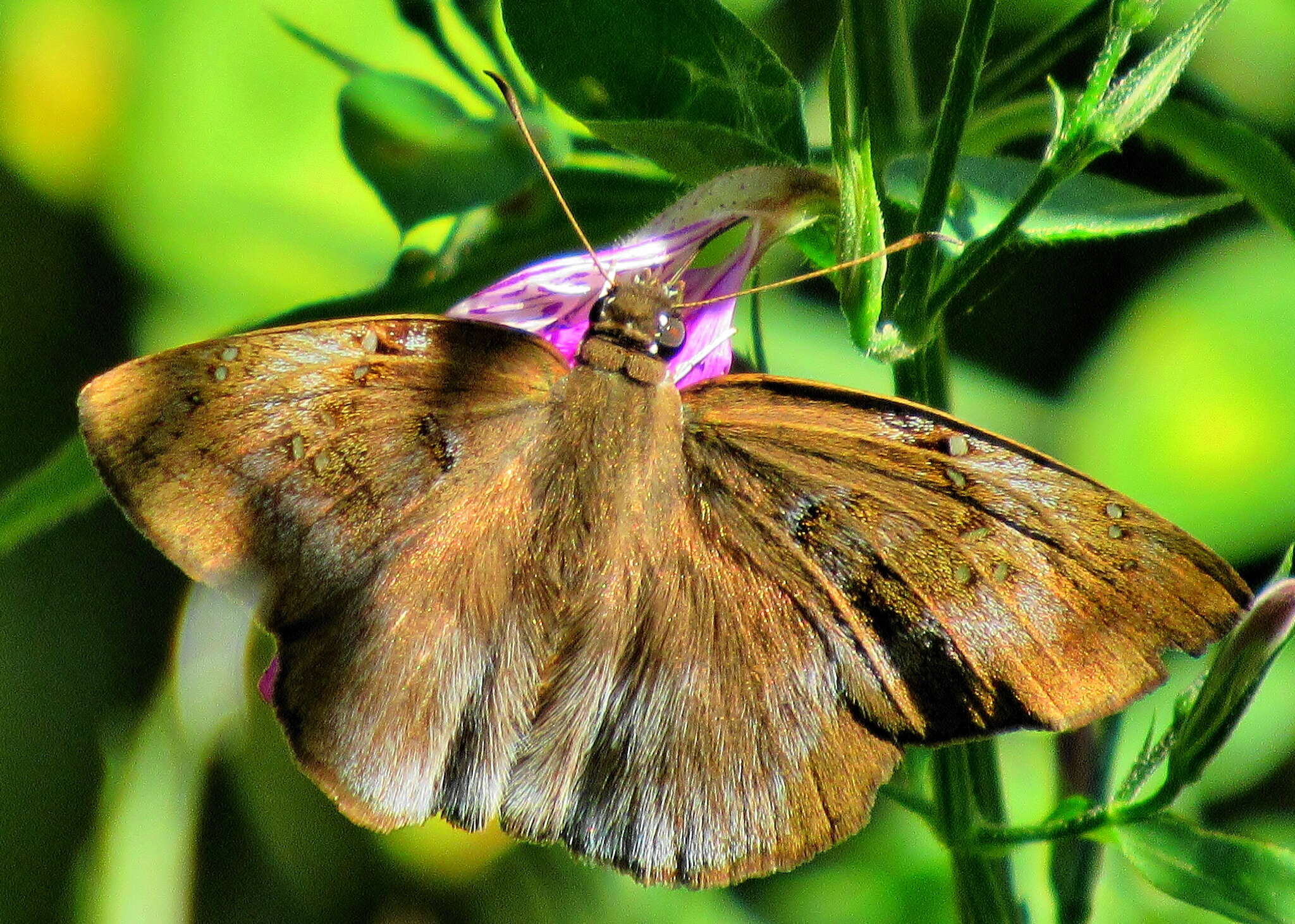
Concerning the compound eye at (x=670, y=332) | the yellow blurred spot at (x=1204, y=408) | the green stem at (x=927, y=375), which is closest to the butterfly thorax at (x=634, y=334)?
the compound eye at (x=670, y=332)

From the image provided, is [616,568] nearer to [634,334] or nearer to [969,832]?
[634,334]

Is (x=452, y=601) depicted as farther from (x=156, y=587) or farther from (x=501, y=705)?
(x=156, y=587)

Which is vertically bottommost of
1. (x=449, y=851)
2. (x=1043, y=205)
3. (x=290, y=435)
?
(x=449, y=851)

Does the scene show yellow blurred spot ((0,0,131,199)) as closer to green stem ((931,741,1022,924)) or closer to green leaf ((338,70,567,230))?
green leaf ((338,70,567,230))

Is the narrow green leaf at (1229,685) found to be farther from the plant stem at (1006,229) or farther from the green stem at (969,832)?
the plant stem at (1006,229)

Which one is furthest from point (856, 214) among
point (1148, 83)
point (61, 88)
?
point (61, 88)

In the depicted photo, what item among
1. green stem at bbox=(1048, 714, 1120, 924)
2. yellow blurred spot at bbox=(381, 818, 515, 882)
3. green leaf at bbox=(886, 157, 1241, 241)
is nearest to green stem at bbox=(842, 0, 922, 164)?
green leaf at bbox=(886, 157, 1241, 241)
